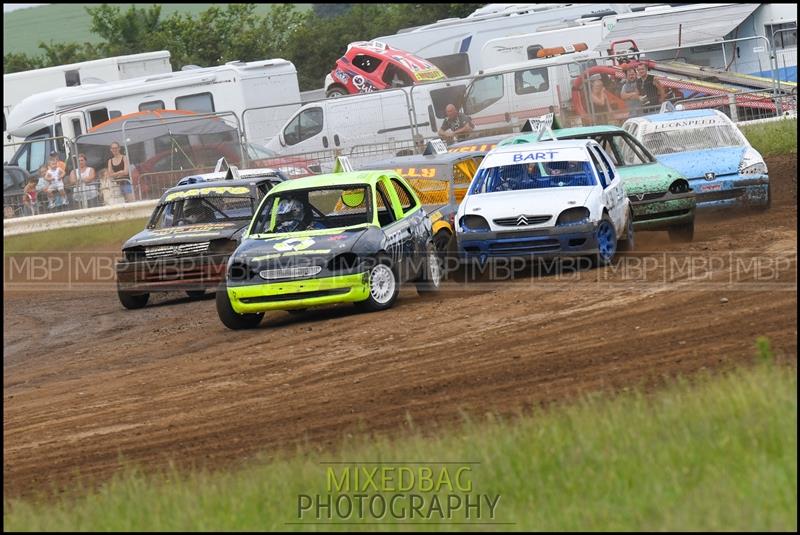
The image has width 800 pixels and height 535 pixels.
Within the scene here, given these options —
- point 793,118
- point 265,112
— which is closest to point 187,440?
point 793,118

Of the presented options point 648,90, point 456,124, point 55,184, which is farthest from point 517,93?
point 55,184

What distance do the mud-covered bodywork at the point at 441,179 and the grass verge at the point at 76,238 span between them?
814 cm

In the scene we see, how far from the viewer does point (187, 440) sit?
29.5ft

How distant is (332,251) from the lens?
1361 cm

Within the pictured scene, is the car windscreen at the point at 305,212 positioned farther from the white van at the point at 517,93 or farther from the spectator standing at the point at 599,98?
the spectator standing at the point at 599,98

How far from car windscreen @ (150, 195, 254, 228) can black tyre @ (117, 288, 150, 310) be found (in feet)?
3.16

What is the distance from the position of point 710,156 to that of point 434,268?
208 inches

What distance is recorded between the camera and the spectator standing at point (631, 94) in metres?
24.3

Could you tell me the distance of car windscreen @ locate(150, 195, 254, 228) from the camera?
17.2 metres

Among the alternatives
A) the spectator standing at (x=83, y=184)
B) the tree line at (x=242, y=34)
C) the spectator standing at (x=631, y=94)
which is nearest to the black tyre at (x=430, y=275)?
the spectator standing at (x=631, y=94)

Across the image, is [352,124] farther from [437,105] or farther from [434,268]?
[434,268]

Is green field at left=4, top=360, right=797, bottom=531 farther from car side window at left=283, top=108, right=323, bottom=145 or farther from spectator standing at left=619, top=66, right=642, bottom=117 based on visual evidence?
car side window at left=283, top=108, right=323, bottom=145

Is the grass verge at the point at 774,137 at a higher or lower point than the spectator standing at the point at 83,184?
lower

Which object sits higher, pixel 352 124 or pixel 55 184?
pixel 352 124
